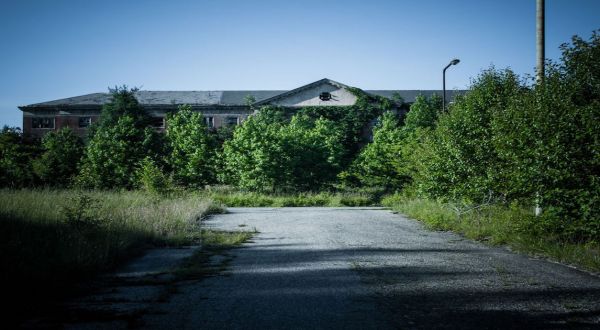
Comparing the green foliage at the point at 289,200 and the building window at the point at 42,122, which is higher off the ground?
the building window at the point at 42,122

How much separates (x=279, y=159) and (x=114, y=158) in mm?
13620

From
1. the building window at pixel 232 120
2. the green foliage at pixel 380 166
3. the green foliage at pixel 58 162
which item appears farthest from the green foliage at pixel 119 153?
the green foliage at pixel 380 166

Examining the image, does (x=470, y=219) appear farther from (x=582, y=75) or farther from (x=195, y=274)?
(x=195, y=274)

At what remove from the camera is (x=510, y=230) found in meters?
8.65

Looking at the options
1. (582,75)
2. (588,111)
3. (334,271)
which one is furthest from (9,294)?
(582,75)

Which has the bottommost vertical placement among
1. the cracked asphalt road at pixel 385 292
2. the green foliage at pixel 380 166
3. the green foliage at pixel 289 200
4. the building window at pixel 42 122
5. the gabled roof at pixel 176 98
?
the green foliage at pixel 289 200

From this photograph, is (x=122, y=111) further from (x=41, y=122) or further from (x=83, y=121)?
(x=41, y=122)

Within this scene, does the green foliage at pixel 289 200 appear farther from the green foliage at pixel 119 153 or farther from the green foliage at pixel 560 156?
the green foliage at pixel 560 156

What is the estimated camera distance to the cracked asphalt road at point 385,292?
3734mm

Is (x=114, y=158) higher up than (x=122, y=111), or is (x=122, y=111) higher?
(x=122, y=111)

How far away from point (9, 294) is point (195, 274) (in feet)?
7.60

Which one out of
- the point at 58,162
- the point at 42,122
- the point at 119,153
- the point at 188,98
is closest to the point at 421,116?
the point at 119,153

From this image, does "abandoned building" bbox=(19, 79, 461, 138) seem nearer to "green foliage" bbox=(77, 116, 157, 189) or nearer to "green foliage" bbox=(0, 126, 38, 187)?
"green foliage" bbox=(77, 116, 157, 189)

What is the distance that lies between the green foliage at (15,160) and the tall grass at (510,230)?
89.2 feet
